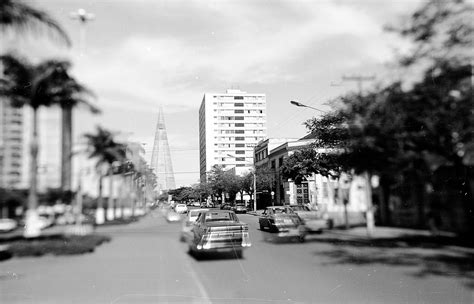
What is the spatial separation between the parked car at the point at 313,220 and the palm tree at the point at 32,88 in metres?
1.70

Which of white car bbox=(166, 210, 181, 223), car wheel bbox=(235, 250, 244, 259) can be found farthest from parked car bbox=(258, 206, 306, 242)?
white car bbox=(166, 210, 181, 223)

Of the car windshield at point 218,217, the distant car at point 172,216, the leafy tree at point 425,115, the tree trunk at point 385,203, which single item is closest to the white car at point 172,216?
the distant car at point 172,216

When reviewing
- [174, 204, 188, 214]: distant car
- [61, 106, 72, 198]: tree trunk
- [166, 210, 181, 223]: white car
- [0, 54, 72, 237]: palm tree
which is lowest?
[166, 210, 181, 223]: white car

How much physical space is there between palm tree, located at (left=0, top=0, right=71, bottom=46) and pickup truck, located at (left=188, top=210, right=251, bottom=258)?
1.61m

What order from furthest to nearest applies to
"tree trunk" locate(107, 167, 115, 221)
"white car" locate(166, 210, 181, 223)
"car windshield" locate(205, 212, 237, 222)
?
"car windshield" locate(205, 212, 237, 222), "white car" locate(166, 210, 181, 223), "tree trunk" locate(107, 167, 115, 221)

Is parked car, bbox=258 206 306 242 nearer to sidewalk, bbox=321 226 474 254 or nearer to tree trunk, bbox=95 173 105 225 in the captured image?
sidewalk, bbox=321 226 474 254

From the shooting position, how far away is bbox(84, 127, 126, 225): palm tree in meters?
1.98

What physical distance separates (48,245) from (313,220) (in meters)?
1.67

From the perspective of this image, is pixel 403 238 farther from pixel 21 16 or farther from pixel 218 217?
pixel 21 16

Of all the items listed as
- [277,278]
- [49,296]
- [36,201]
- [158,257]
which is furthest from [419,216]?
[49,296]

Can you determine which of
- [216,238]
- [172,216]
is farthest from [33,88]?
[216,238]

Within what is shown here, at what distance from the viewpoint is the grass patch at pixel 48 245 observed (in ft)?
6.70

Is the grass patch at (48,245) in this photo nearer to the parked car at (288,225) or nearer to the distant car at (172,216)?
the distant car at (172,216)

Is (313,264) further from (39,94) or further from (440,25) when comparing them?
(39,94)
